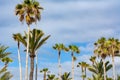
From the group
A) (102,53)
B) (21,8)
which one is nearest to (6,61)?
(102,53)

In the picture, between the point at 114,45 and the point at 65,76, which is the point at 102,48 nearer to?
the point at 114,45

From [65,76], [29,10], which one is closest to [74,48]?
[65,76]

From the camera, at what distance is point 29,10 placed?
184ft

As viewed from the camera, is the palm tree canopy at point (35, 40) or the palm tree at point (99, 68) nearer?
the palm tree canopy at point (35, 40)

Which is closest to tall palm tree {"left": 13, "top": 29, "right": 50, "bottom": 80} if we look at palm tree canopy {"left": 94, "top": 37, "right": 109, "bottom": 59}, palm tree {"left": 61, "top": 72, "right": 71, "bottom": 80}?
palm tree canopy {"left": 94, "top": 37, "right": 109, "bottom": 59}

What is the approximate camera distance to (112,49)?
8000cm

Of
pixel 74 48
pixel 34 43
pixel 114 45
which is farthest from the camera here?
pixel 74 48

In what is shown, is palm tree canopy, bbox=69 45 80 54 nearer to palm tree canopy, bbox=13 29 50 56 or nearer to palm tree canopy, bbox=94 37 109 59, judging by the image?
palm tree canopy, bbox=94 37 109 59

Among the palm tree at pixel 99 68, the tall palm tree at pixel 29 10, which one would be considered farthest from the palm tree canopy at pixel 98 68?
the tall palm tree at pixel 29 10

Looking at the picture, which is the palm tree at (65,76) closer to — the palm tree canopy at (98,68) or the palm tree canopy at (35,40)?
the palm tree canopy at (98,68)

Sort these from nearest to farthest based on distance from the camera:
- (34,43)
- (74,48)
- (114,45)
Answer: (34,43), (114,45), (74,48)

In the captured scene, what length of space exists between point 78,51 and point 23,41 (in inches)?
1814

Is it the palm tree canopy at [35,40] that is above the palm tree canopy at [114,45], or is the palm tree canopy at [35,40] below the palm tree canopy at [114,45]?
below

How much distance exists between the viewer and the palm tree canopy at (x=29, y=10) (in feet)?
183
